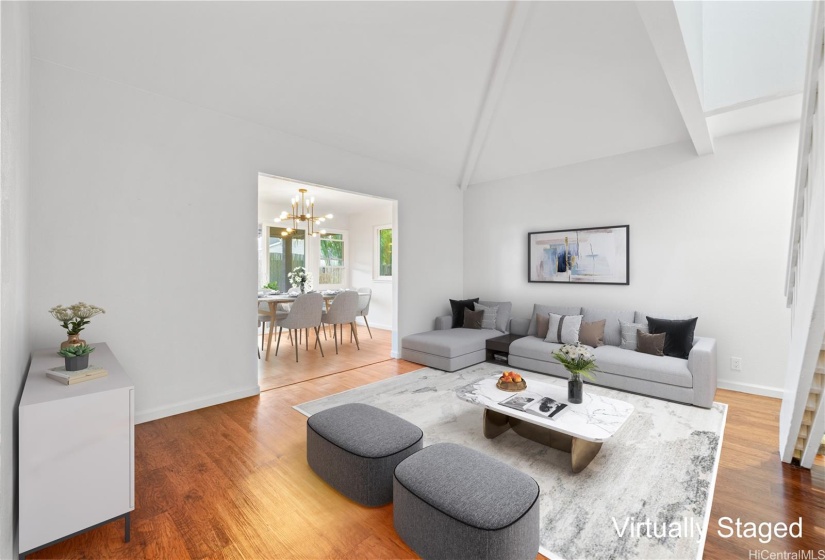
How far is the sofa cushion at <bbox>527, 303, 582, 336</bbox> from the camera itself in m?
4.62

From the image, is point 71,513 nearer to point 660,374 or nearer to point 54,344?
point 54,344

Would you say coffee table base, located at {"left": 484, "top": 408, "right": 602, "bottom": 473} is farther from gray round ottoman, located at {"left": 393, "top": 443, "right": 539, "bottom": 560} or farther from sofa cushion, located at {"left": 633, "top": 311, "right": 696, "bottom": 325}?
sofa cushion, located at {"left": 633, "top": 311, "right": 696, "bottom": 325}

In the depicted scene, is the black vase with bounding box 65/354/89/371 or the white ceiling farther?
the white ceiling

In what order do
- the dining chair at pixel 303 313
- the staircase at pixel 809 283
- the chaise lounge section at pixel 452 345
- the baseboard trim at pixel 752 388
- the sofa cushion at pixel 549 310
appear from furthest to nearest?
the dining chair at pixel 303 313, the sofa cushion at pixel 549 310, the chaise lounge section at pixel 452 345, the baseboard trim at pixel 752 388, the staircase at pixel 809 283

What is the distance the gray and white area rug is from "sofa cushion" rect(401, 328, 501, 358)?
0.86 meters

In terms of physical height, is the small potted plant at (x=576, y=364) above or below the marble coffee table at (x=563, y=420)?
above

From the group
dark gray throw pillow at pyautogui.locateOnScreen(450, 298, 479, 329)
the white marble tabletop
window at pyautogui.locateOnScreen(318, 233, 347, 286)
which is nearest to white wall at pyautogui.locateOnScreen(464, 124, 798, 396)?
dark gray throw pillow at pyautogui.locateOnScreen(450, 298, 479, 329)

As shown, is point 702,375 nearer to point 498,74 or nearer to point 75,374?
point 498,74

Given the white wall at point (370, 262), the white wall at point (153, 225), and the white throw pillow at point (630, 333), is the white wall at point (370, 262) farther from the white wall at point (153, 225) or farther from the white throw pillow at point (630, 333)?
the white throw pillow at point (630, 333)

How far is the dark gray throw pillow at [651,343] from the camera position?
12.2 ft

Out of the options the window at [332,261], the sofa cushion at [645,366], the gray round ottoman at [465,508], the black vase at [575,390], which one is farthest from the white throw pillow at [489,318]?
the window at [332,261]

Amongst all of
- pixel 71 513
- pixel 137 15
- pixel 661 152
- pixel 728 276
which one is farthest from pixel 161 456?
pixel 661 152

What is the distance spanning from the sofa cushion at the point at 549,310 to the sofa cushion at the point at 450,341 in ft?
1.60

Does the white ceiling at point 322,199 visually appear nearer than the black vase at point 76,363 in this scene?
No
